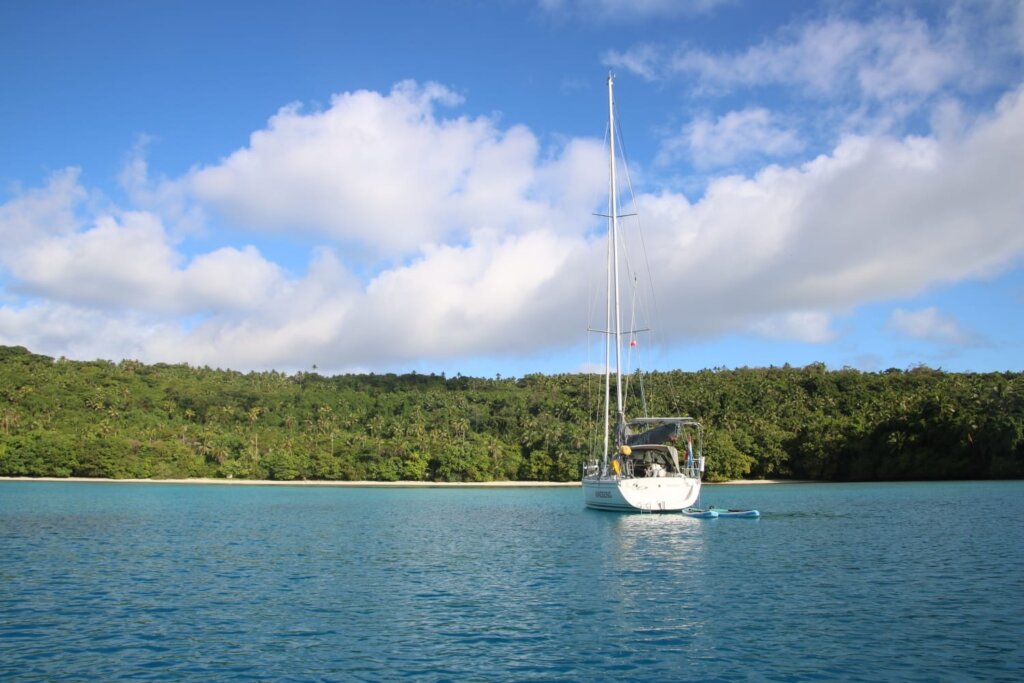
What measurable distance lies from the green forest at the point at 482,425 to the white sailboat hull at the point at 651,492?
4485 centimetres

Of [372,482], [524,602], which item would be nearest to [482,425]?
[372,482]

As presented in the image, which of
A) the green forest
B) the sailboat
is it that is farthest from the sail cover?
the green forest

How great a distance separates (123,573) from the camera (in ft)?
92.1

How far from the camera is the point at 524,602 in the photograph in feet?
74.4

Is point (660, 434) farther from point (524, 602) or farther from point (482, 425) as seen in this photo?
point (482, 425)

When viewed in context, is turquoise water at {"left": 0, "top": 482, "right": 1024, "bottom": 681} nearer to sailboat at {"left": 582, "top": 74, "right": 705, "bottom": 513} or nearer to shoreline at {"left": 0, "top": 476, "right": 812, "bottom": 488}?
sailboat at {"left": 582, "top": 74, "right": 705, "bottom": 513}

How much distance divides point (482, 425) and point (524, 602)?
123 metres

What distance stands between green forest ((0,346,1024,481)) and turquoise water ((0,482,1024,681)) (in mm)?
58919

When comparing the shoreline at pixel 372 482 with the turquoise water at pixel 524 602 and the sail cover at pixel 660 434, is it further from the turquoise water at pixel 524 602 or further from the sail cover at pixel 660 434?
the turquoise water at pixel 524 602

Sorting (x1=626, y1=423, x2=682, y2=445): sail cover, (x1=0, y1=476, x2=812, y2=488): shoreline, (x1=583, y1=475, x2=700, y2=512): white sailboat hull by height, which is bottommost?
(x1=0, y1=476, x2=812, y2=488): shoreline

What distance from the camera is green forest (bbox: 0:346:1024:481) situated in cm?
10555

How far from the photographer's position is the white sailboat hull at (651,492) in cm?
4694

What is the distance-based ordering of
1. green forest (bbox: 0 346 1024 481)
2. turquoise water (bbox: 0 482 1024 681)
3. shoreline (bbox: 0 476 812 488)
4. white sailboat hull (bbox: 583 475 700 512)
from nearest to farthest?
1. turquoise water (bbox: 0 482 1024 681)
2. white sailboat hull (bbox: 583 475 700 512)
3. green forest (bbox: 0 346 1024 481)
4. shoreline (bbox: 0 476 812 488)

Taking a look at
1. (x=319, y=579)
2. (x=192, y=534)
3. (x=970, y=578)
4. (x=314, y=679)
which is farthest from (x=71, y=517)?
(x=970, y=578)
